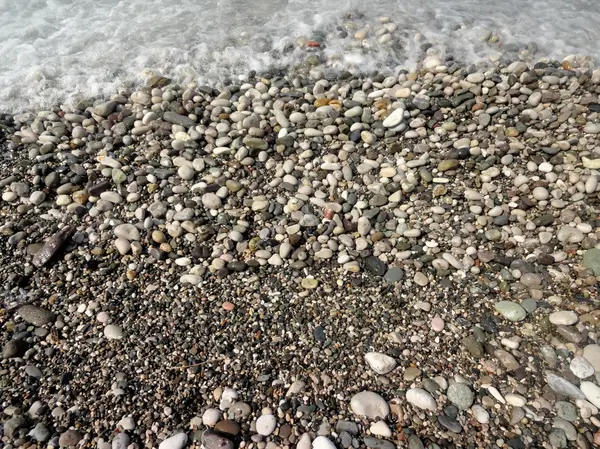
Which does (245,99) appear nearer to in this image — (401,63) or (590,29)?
(401,63)

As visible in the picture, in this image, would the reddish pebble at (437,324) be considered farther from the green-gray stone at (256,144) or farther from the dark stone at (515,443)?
the green-gray stone at (256,144)

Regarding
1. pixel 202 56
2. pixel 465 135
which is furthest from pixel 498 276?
pixel 202 56

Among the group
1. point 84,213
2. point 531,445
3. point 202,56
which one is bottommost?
point 531,445

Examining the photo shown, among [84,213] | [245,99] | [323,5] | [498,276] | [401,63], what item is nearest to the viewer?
[498,276]

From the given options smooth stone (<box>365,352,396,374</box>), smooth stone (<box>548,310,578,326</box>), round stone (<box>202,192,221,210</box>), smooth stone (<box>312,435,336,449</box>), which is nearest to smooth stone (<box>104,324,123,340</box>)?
round stone (<box>202,192,221,210</box>)

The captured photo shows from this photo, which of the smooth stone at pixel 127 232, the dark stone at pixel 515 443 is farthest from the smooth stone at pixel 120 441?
the dark stone at pixel 515 443

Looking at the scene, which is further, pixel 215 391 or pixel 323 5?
pixel 323 5

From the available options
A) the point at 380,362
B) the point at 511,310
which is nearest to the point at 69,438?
the point at 380,362
